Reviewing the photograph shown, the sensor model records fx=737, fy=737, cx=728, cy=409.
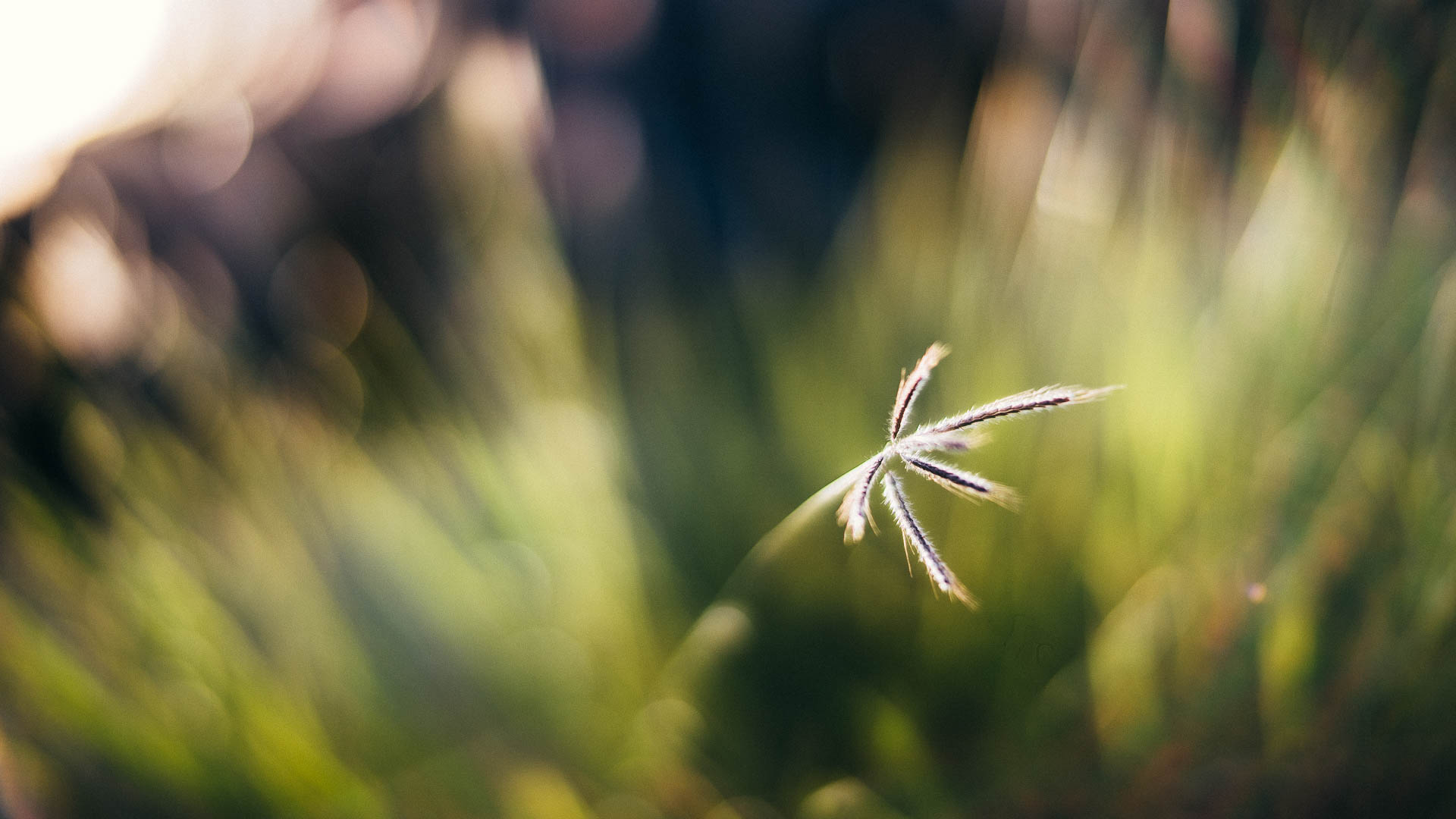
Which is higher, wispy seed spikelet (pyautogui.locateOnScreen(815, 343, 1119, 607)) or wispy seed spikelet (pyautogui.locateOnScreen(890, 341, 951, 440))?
wispy seed spikelet (pyautogui.locateOnScreen(890, 341, 951, 440))

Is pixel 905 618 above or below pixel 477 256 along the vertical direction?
below

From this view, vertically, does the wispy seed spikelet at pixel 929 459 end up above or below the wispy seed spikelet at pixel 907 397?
below

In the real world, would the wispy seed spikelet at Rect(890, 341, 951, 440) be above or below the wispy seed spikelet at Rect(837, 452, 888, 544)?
above

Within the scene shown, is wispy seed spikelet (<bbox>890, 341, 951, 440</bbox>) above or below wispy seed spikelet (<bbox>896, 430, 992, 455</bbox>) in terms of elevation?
above

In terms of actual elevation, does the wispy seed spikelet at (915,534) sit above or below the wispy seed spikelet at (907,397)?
below

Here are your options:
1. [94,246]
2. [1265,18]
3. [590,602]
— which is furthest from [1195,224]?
[94,246]

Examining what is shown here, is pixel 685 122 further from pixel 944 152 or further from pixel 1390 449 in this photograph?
pixel 1390 449

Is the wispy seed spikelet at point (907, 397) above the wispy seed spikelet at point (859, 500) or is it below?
above

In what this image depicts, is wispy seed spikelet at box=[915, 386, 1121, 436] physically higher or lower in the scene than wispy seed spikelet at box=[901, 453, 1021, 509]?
higher
